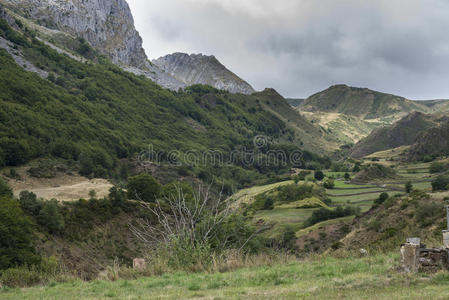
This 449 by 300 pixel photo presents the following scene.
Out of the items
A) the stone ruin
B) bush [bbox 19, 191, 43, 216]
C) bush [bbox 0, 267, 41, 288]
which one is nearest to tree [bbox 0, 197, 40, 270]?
bush [bbox 19, 191, 43, 216]

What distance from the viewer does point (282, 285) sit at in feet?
33.7

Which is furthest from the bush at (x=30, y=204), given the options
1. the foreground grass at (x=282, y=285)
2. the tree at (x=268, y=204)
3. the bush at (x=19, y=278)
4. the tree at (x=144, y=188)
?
the tree at (x=268, y=204)

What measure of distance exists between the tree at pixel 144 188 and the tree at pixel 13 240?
34.6 metres

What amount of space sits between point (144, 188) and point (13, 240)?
40635 mm

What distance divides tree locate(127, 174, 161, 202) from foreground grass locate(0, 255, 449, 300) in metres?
72.7

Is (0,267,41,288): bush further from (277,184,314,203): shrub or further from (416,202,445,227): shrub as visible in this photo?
(277,184,314,203): shrub

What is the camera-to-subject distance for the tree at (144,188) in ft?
277

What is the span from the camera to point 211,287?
10.6 m

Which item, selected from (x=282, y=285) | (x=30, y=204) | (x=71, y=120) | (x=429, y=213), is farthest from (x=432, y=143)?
(x=282, y=285)

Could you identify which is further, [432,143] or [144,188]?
[432,143]

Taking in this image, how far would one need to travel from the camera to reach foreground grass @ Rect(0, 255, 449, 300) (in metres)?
8.80

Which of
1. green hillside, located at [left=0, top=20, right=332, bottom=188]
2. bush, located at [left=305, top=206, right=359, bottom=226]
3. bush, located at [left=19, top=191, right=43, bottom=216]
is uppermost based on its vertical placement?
green hillside, located at [left=0, top=20, right=332, bottom=188]

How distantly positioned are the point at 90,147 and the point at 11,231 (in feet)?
258

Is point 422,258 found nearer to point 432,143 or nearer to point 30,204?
point 30,204
